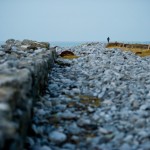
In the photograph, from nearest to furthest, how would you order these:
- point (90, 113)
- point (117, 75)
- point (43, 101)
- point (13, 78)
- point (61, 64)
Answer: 1. point (13, 78)
2. point (90, 113)
3. point (43, 101)
4. point (117, 75)
5. point (61, 64)

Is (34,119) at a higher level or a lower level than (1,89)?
lower

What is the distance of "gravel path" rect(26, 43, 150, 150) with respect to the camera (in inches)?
191

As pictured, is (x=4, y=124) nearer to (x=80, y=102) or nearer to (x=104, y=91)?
(x=80, y=102)

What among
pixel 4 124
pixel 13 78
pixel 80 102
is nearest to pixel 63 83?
pixel 80 102

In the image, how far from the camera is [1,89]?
160 inches

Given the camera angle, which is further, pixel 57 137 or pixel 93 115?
pixel 93 115

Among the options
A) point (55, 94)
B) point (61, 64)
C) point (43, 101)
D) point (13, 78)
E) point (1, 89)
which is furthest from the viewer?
point (61, 64)

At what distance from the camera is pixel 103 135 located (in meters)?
5.17

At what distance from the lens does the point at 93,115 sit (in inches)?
244

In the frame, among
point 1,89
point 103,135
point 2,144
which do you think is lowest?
point 103,135

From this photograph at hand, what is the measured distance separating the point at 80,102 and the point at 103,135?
2121 mm

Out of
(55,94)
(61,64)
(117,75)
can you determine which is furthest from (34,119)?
(61,64)

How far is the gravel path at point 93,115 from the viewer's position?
484 centimetres

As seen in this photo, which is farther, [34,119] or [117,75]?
[117,75]
